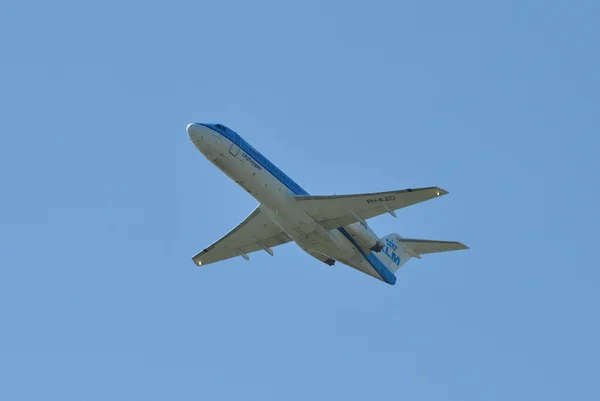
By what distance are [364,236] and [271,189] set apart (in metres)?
6.68

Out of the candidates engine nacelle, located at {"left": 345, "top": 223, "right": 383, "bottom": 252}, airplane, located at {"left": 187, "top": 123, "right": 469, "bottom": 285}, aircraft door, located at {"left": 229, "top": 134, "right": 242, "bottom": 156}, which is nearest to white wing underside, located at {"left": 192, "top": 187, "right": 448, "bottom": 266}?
airplane, located at {"left": 187, "top": 123, "right": 469, "bottom": 285}

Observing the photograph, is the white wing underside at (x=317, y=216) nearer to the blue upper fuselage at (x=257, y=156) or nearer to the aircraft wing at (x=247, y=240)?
the aircraft wing at (x=247, y=240)

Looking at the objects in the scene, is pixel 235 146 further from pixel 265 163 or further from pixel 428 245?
pixel 428 245

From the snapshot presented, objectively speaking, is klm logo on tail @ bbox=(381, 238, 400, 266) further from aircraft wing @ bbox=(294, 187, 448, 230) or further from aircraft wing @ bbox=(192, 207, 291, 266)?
aircraft wing @ bbox=(294, 187, 448, 230)

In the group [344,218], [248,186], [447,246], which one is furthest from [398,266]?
[248,186]

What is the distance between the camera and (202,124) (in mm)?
55688

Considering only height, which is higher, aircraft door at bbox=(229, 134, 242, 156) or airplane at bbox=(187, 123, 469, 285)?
aircraft door at bbox=(229, 134, 242, 156)

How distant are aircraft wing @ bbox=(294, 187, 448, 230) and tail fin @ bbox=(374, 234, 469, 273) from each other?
5688mm

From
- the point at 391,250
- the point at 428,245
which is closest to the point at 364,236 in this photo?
the point at 391,250

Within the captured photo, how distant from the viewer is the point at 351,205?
57438 mm

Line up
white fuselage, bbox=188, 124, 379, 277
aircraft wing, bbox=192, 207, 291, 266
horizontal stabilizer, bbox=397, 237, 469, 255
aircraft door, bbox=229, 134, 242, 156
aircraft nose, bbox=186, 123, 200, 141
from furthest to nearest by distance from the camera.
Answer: horizontal stabilizer, bbox=397, 237, 469, 255 < aircraft wing, bbox=192, 207, 291, 266 < aircraft door, bbox=229, 134, 242, 156 < white fuselage, bbox=188, 124, 379, 277 < aircraft nose, bbox=186, 123, 200, 141

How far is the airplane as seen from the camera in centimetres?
5584

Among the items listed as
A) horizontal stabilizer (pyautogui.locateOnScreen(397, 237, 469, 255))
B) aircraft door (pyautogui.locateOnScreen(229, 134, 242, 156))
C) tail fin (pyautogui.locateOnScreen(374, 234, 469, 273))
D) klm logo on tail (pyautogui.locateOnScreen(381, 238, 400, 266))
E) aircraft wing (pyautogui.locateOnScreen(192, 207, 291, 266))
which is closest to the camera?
aircraft door (pyautogui.locateOnScreen(229, 134, 242, 156))

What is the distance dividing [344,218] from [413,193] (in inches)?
196
